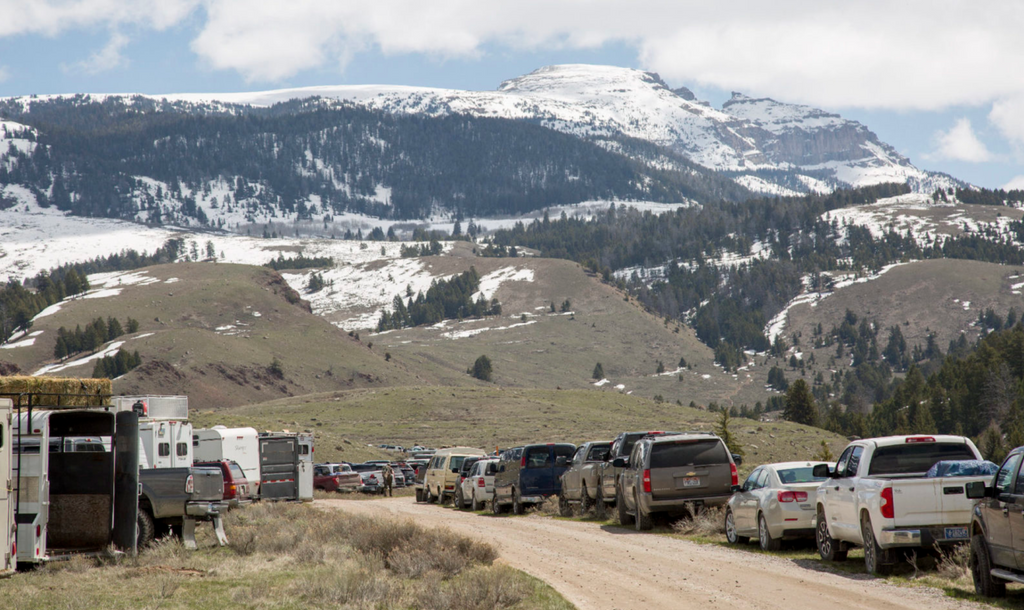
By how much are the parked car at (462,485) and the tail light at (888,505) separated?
2189 cm

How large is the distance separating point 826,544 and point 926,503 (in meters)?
2.82

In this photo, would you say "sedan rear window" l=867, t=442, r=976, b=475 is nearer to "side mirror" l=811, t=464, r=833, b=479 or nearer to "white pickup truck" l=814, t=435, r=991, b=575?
"white pickup truck" l=814, t=435, r=991, b=575

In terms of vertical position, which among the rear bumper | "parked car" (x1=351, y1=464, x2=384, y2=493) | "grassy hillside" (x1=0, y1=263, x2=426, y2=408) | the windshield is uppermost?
"grassy hillside" (x1=0, y1=263, x2=426, y2=408)

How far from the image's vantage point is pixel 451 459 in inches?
1496

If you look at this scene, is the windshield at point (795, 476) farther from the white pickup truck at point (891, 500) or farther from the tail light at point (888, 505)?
the tail light at point (888, 505)

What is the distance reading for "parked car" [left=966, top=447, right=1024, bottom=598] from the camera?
33.6 feet

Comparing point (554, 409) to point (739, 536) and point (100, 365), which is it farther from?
point (739, 536)

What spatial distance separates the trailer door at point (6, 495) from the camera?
11359 millimetres

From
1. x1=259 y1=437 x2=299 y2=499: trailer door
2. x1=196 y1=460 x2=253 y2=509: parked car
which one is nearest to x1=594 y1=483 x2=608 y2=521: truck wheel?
x1=196 y1=460 x2=253 y2=509: parked car

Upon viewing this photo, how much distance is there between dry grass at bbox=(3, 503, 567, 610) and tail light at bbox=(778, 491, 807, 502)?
15.5 feet

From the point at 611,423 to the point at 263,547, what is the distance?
9062cm

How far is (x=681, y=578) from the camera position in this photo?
13945mm

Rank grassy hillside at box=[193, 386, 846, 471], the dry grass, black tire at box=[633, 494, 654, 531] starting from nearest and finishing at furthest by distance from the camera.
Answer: the dry grass, black tire at box=[633, 494, 654, 531], grassy hillside at box=[193, 386, 846, 471]

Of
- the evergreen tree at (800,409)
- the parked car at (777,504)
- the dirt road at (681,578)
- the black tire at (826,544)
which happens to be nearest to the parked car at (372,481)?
the dirt road at (681,578)
